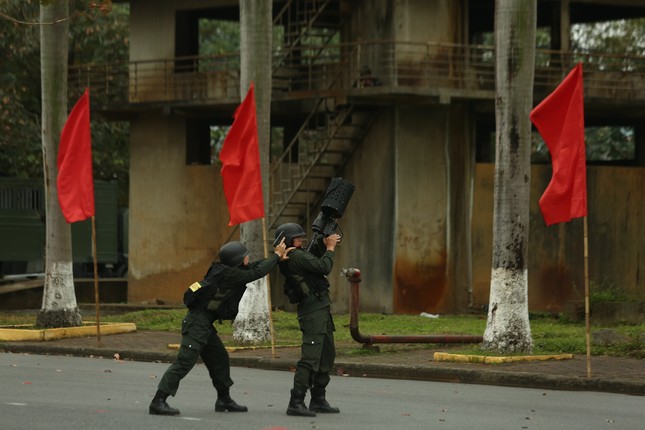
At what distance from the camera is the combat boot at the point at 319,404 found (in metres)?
12.9

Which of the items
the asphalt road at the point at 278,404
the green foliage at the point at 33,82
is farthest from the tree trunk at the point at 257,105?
the green foliage at the point at 33,82

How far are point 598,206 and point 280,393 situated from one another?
17218mm

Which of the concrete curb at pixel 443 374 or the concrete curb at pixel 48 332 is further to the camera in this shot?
the concrete curb at pixel 48 332

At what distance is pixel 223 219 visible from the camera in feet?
107

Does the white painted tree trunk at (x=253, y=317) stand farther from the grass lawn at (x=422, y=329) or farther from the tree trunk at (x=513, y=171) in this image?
the tree trunk at (x=513, y=171)

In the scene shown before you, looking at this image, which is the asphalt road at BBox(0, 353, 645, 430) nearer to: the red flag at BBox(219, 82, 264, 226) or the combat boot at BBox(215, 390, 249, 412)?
the combat boot at BBox(215, 390, 249, 412)

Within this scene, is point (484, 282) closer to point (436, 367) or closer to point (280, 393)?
point (436, 367)

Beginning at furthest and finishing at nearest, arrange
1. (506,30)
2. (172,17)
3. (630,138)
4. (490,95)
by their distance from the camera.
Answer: (630,138), (172,17), (490,95), (506,30)

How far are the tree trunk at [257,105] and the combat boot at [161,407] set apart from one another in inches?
310

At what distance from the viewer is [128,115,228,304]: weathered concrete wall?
108 ft

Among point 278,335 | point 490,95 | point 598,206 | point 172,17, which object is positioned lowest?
point 278,335

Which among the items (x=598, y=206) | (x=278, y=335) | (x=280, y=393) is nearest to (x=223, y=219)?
(x=598, y=206)

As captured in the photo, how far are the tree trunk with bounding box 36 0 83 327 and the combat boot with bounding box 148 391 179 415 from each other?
1046 cm

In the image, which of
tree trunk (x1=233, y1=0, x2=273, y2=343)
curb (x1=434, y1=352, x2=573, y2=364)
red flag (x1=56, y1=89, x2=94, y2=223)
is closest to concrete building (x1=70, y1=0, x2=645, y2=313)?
tree trunk (x1=233, y1=0, x2=273, y2=343)
